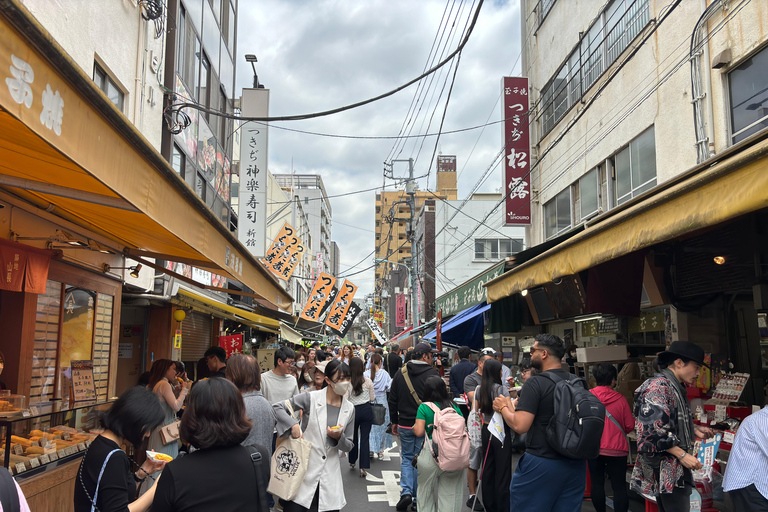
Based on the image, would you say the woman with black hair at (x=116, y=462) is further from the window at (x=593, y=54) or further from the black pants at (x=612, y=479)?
the window at (x=593, y=54)

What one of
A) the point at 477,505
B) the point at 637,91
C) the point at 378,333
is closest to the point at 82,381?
the point at 477,505

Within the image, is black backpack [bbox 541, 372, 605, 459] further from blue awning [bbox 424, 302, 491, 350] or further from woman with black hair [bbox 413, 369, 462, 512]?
blue awning [bbox 424, 302, 491, 350]

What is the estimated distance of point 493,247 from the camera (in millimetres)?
33406

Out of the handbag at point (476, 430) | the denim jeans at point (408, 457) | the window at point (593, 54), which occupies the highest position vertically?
the window at point (593, 54)

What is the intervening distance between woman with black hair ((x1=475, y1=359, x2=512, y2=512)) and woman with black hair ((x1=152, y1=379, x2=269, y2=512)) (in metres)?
3.73

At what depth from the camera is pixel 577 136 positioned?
13.9 meters

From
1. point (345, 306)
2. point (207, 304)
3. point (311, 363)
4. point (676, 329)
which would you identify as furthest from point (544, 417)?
point (345, 306)

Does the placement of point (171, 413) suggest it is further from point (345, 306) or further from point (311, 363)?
point (345, 306)

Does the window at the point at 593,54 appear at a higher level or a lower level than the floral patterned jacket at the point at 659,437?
higher

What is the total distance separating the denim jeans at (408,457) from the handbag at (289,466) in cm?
289

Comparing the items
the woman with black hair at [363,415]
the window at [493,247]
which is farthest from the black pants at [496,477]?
the window at [493,247]

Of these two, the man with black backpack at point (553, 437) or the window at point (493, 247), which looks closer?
the man with black backpack at point (553, 437)

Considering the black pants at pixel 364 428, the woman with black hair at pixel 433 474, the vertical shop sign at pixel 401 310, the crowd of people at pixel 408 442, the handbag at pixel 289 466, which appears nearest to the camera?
the crowd of people at pixel 408 442

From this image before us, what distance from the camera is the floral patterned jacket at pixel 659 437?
183 inches
